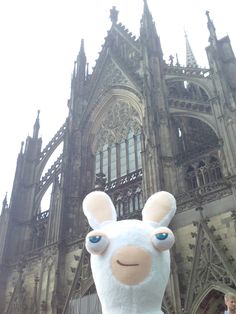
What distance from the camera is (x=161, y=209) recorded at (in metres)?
4.67

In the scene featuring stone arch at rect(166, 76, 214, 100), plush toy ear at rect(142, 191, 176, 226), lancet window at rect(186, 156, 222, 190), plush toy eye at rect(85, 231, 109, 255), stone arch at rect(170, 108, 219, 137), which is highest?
stone arch at rect(166, 76, 214, 100)

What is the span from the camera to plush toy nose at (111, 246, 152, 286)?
4.15 metres

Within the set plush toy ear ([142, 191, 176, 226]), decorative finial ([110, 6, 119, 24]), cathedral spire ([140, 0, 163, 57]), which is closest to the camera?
plush toy ear ([142, 191, 176, 226])

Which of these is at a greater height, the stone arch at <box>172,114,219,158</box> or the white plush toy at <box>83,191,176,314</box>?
the stone arch at <box>172,114,219,158</box>

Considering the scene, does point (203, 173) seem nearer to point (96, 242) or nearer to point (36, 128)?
point (96, 242)

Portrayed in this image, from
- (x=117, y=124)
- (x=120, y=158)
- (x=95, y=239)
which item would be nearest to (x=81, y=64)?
(x=117, y=124)

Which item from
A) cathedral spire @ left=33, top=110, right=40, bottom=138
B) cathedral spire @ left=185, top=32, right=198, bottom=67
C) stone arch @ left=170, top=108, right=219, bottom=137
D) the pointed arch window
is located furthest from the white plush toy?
cathedral spire @ left=185, top=32, right=198, bottom=67

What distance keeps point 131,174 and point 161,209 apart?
11.3m

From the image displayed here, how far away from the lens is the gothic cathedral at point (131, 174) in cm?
1146

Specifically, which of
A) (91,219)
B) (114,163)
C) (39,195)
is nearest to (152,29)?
(114,163)

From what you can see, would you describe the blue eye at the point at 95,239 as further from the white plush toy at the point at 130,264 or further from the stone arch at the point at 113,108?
the stone arch at the point at 113,108

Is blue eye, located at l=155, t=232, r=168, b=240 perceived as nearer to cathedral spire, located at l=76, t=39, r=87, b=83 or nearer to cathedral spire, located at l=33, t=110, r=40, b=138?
cathedral spire, located at l=33, t=110, r=40, b=138

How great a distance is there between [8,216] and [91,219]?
14034mm

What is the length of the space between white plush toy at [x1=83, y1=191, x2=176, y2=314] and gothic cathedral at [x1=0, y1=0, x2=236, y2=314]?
6687mm
